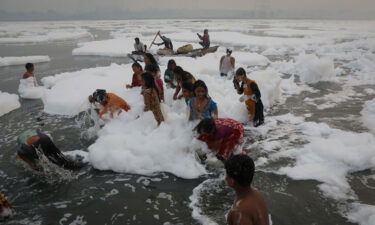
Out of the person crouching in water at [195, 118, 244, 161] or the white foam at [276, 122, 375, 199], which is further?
the white foam at [276, 122, 375, 199]

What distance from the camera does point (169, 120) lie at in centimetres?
594

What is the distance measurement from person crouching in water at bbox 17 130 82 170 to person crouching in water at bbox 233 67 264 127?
3.96 metres

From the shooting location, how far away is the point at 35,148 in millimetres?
4406

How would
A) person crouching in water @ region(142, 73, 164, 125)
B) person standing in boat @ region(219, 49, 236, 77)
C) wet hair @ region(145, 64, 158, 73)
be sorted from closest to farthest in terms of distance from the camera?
1. person crouching in water @ region(142, 73, 164, 125)
2. wet hair @ region(145, 64, 158, 73)
3. person standing in boat @ region(219, 49, 236, 77)

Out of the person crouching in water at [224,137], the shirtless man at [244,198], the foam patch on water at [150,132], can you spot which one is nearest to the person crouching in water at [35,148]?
the foam patch on water at [150,132]

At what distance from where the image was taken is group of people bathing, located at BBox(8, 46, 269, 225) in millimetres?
2186

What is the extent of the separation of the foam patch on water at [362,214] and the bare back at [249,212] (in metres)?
2.16

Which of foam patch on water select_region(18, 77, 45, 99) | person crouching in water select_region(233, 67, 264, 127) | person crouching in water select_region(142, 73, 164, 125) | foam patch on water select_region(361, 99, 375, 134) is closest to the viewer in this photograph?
person crouching in water select_region(142, 73, 164, 125)

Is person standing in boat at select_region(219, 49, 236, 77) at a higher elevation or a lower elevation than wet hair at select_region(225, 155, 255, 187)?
lower

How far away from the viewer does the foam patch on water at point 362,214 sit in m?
3.54

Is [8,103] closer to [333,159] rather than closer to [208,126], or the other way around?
[208,126]

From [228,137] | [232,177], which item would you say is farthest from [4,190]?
[232,177]

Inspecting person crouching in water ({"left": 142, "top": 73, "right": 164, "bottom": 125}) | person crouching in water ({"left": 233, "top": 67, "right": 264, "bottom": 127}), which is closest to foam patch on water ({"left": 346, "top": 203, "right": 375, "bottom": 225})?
person crouching in water ({"left": 233, "top": 67, "right": 264, "bottom": 127})

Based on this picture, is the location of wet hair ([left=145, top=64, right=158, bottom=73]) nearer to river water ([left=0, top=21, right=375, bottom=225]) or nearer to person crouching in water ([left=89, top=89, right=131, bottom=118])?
person crouching in water ([left=89, top=89, right=131, bottom=118])
